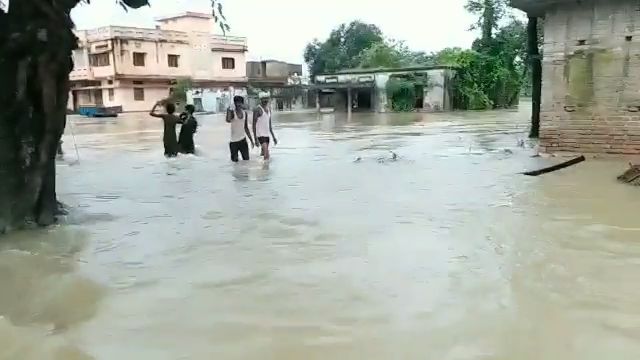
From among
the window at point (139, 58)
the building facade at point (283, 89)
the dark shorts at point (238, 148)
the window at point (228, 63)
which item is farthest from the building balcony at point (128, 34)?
the dark shorts at point (238, 148)

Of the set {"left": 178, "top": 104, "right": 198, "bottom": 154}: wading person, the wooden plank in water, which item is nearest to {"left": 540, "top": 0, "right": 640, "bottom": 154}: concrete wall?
the wooden plank in water

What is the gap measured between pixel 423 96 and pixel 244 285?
3935 centimetres

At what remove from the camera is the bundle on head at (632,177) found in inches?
359

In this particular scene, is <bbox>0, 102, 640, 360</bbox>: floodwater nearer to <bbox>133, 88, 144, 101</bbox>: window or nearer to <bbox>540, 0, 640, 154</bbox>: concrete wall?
<bbox>540, 0, 640, 154</bbox>: concrete wall

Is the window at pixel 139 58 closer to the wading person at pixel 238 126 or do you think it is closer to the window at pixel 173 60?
the window at pixel 173 60

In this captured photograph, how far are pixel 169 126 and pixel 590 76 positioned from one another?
7961 mm

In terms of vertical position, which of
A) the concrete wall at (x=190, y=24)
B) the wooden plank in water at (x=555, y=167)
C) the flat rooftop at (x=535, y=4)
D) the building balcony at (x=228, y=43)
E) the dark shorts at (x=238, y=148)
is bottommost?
the wooden plank in water at (x=555, y=167)

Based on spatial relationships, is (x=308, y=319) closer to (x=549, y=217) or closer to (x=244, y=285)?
(x=244, y=285)

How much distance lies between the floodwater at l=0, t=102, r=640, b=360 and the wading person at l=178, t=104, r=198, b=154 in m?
2.75

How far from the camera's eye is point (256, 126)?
1333cm

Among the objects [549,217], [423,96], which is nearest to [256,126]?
[549,217]

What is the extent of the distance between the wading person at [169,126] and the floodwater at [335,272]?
8.01ft

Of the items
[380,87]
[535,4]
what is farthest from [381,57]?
[535,4]

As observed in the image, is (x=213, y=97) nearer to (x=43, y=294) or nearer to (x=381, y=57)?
(x=381, y=57)
